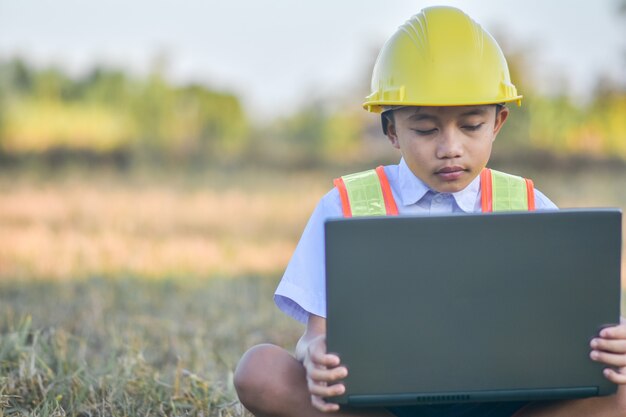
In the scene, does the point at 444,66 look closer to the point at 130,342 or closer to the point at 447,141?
the point at 447,141

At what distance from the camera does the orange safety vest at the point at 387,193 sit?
289 centimetres

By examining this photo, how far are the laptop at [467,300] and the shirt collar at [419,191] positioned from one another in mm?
608

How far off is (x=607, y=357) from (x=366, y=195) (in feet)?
2.83

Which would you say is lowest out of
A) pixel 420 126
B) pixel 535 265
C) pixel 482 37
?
pixel 535 265

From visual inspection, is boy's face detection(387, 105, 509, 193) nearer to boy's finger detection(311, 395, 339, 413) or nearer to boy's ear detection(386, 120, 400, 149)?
boy's ear detection(386, 120, 400, 149)

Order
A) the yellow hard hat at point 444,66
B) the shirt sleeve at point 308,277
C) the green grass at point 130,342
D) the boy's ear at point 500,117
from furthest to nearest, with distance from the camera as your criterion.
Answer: the green grass at point 130,342 → the boy's ear at point 500,117 → the shirt sleeve at point 308,277 → the yellow hard hat at point 444,66

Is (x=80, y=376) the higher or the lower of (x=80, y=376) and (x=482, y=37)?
the lower

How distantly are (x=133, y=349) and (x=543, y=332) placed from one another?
6.73 feet

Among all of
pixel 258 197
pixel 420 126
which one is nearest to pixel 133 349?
pixel 420 126

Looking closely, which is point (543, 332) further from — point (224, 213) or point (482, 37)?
point (224, 213)

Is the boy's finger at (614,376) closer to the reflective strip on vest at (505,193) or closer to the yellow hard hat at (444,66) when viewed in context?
the reflective strip on vest at (505,193)

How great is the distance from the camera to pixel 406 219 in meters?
2.29

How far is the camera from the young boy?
270 centimetres

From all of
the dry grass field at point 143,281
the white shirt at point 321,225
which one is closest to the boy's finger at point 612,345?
→ the white shirt at point 321,225
